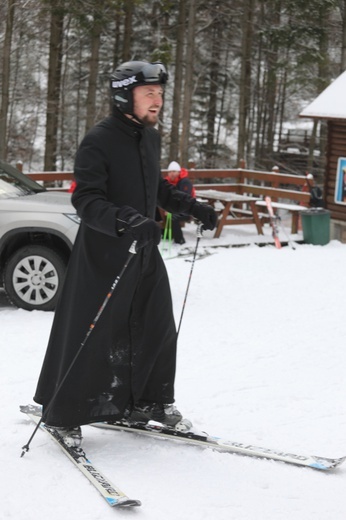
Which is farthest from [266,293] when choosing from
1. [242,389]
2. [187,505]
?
[187,505]

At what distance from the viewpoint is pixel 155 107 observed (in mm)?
4551

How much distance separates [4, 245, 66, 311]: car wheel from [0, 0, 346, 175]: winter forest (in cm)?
845

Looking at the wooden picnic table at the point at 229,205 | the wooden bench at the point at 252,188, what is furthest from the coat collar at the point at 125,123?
the wooden picnic table at the point at 229,205

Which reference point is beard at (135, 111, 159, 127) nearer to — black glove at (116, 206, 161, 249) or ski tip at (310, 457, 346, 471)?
black glove at (116, 206, 161, 249)

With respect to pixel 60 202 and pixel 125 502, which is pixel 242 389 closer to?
pixel 125 502

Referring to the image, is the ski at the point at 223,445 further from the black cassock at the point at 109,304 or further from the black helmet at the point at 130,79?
the black helmet at the point at 130,79

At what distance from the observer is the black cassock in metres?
4.50

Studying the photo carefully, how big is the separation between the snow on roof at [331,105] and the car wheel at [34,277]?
7.82 meters

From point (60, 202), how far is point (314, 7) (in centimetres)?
1774

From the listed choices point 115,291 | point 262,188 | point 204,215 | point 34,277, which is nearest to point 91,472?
point 115,291

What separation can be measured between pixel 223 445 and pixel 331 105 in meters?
→ 11.4

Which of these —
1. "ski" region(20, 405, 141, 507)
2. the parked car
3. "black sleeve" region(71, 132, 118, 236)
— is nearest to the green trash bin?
the parked car

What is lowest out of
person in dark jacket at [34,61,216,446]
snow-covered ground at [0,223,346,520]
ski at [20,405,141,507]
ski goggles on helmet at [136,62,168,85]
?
snow-covered ground at [0,223,346,520]

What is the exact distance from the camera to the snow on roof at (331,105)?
15016mm
